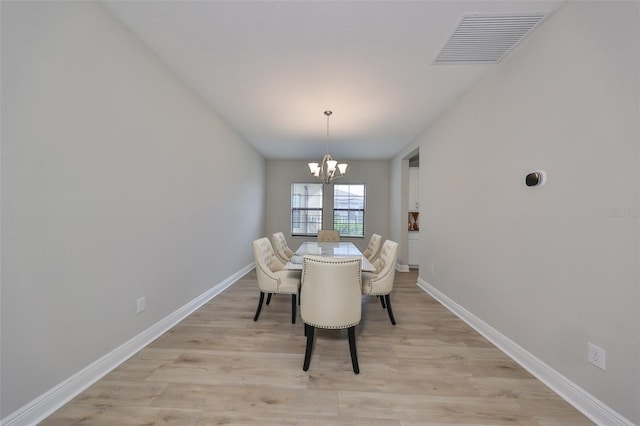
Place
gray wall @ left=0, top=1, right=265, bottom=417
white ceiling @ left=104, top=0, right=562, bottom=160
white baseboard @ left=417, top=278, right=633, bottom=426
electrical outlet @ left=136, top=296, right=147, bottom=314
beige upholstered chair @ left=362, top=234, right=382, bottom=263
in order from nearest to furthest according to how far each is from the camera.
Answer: gray wall @ left=0, top=1, right=265, bottom=417 → white baseboard @ left=417, top=278, right=633, bottom=426 → white ceiling @ left=104, top=0, right=562, bottom=160 → electrical outlet @ left=136, top=296, right=147, bottom=314 → beige upholstered chair @ left=362, top=234, right=382, bottom=263

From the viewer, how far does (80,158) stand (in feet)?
5.10

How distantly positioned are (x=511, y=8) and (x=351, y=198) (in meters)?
4.77

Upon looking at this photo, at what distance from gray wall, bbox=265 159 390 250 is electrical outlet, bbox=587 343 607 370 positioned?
15.4ft

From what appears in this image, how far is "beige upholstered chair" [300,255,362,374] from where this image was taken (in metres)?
1.75

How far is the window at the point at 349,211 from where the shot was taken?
6254 millimetres

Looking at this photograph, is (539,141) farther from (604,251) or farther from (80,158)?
(80,158)

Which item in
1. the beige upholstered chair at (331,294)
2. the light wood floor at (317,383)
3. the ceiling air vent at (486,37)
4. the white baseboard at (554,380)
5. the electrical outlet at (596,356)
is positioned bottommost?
the light wood floor at (317,383)

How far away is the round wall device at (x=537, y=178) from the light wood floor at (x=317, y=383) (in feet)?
4.72

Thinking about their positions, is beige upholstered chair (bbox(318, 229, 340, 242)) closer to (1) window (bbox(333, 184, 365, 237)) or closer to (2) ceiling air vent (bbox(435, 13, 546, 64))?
(1) window (bbox(333, 184, 365, 237))

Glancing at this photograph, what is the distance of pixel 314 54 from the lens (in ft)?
6.89

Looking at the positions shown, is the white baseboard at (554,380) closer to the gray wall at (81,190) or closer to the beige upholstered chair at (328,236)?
the beige upholstered chair at (328,236)

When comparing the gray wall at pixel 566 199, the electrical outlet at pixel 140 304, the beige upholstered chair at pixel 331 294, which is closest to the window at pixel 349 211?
the gray wall at pixel 566 199

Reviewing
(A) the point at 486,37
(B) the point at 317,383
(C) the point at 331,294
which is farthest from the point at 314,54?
(B) the point at 317,383

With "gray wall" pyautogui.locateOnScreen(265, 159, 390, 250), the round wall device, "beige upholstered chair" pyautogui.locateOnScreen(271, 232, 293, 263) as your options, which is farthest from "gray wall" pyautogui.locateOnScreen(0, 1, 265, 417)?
"gray wall" pyautogui.locateOnScreen(265, 159, 390, 250)
